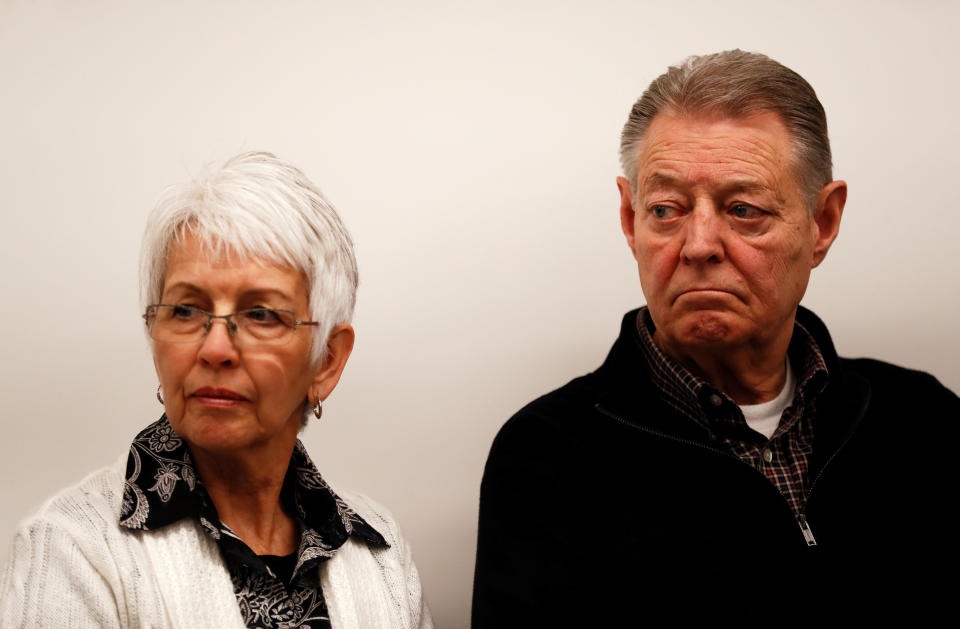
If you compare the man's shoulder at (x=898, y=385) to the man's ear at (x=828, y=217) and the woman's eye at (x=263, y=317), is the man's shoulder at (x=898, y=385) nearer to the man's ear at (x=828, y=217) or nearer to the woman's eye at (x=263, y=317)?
the man's ear at (x=828, y=217)

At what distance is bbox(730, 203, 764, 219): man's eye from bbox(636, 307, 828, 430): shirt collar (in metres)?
0.30

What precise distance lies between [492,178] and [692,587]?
3.63 feet

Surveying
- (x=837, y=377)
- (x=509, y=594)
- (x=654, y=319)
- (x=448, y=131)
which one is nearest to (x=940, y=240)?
(x=837, y=377)

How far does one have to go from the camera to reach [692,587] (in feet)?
5.96

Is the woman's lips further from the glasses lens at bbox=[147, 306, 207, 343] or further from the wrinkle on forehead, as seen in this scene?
the wrinkle on forehead

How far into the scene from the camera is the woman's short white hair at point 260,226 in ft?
5.54

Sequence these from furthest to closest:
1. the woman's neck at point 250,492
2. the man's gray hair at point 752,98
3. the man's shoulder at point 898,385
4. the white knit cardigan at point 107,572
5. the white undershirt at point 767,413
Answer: the man's shoulder at point 898,385 < the white undershirt at point 767,413 < the man's gray hair at point 752,98 < the woman's neck at point 250,492 < the white knit cardigan at point 107,572

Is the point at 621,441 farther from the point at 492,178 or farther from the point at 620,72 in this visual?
the point at 620,72

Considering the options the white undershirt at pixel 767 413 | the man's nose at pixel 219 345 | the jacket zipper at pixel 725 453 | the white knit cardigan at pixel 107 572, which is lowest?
the white knit cardigan at pixel 107 572

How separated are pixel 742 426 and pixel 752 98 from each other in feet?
2.04

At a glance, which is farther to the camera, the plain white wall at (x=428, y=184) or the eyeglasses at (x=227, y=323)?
the plain white wall at (x=428, y=184)

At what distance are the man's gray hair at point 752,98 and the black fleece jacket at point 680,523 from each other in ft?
1.39

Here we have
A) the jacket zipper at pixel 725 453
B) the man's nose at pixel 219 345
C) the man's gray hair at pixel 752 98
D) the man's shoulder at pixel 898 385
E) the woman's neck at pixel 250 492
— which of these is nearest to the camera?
the man's nose at pixel 219 345

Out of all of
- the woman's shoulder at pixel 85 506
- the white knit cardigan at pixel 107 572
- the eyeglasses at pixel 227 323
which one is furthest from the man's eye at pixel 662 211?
the woman's shoulder at pixel 85 506
